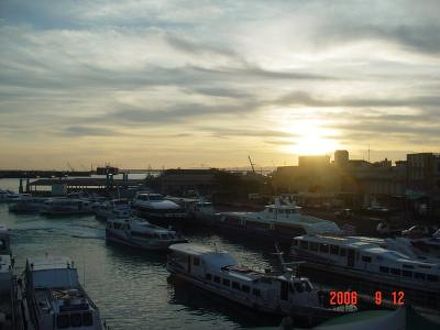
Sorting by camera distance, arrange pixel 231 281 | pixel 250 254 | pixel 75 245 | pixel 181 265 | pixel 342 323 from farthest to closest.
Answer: pixel 75 245 → pixel 250 254 → pixel 181 265 → pixel 231 281 → pixel 342 323

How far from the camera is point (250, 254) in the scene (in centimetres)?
4384

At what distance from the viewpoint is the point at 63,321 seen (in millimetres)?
20625

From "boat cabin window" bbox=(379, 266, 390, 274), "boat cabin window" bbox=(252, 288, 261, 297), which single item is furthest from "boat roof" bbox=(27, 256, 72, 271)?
"boat cabin window" bbox=(379, 266, 390, 274)

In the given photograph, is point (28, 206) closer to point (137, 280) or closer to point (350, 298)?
point (137, 280)

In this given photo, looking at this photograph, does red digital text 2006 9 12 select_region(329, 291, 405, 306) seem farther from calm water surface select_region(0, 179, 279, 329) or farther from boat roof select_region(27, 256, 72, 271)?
boat roof select_region(27, 256, 72, 271)

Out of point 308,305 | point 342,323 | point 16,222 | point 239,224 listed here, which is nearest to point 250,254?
point 239,224

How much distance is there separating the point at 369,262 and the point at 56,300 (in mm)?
17526

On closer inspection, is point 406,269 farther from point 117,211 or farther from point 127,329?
point 117,211

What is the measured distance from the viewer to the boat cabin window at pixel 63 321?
2050 centimetres

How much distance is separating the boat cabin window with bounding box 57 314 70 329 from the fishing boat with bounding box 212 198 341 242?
27.1 meters

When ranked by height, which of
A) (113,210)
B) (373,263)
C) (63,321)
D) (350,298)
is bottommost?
(350,298)

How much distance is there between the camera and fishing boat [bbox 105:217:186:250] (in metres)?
45.7

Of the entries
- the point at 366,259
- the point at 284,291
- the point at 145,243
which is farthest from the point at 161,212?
the point at 284,291

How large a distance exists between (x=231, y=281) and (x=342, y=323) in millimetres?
12000
